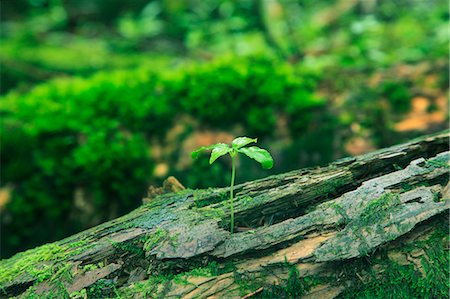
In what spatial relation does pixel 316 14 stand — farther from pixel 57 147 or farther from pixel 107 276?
pixel 107 276

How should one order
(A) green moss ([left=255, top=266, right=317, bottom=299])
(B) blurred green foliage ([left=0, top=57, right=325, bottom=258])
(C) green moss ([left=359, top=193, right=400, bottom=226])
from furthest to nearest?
(B) blurred green foliage ([left=0, top=57, right=325, bottom=258]), (C) green moss ([left=359, top=193, right=400, bottom=226]), (A) green moss ([left=255, top=266, right=317, bottom=299])

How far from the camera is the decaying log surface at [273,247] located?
1580mm

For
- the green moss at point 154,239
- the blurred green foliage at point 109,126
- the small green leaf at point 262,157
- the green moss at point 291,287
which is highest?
the blurred green foliage at point 109,126

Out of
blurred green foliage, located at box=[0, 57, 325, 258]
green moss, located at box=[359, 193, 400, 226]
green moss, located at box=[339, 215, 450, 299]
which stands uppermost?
blurred green foliage, located at box=[0, 57, 325, 258]

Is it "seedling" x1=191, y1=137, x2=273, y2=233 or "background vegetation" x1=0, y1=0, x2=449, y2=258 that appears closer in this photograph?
"seedling" x1=191, y1=137, x2=273, y2=233

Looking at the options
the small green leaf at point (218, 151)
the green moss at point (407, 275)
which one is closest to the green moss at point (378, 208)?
the green moss at point (407, 275)

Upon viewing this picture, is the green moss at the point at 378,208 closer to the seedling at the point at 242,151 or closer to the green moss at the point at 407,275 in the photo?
the green moss at the point at 407,275

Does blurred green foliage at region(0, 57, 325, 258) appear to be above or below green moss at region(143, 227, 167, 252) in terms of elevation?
above

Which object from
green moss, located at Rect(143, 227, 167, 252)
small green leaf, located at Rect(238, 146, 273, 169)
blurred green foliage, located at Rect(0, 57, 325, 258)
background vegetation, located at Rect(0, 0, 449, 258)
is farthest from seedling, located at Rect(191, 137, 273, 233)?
blurred green foliage, located at Rect(0, 57, 325, 258)

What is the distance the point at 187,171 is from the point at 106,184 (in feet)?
2.11

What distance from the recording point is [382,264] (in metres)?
1.64

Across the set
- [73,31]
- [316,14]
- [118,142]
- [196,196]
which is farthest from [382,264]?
[73,31]

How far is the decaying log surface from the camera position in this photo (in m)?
1.58

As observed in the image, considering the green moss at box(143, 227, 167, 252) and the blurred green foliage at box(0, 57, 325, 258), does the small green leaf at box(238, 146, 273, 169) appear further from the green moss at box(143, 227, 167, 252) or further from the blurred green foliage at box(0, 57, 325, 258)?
the blurred green foliage at box(0, 57, 325, 258)
